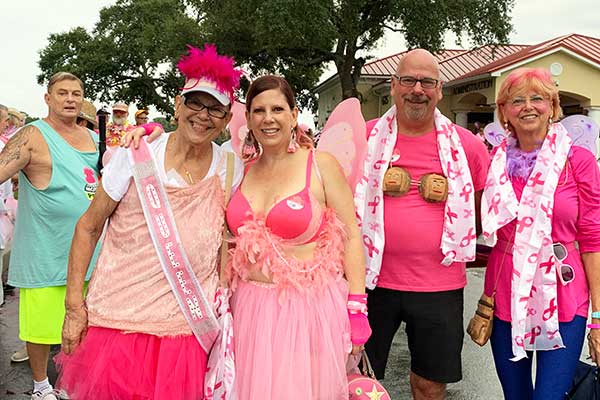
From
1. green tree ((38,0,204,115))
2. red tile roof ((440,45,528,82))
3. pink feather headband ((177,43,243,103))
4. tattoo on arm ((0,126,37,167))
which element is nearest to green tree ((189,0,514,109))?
red tile roof ((440,45,528,82))

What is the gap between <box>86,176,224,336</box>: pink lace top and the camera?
221 cm

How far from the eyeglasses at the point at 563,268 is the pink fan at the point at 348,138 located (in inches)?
37.6

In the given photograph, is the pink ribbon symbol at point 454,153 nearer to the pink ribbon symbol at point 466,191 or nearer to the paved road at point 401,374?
the pink ribbon symbol at point 466,191

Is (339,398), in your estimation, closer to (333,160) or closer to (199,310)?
(199,310)

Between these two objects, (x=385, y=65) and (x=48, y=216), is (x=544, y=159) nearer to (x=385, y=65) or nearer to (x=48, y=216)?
(x=48, y=216)

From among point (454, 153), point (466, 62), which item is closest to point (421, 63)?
point (454, 153)

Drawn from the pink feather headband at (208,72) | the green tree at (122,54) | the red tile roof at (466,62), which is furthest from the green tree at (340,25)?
the pink feather headband at (208,72)

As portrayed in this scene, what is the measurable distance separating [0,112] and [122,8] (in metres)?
39.6

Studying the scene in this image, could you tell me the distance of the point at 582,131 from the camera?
2.61 metres

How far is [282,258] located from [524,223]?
3.61 feet

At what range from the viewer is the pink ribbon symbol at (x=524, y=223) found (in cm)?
250

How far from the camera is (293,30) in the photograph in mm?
20047

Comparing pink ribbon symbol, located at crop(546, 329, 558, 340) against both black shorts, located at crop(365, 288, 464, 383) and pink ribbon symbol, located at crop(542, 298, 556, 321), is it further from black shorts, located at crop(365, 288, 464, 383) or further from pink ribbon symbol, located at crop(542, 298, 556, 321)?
black shorts, located at crop(365, 288, 464, 383)

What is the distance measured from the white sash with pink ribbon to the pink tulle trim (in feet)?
0.62
